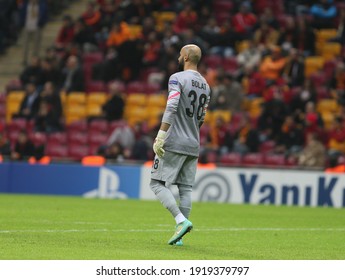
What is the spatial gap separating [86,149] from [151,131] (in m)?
2.10

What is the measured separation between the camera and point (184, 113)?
11.4 m

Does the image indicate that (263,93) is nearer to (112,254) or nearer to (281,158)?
(281,158)

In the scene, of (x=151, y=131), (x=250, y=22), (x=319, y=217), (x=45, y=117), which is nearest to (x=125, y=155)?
(x=151, y=131)

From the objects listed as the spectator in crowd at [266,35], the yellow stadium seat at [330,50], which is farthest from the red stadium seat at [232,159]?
the yellow stadium seat at [330,50]

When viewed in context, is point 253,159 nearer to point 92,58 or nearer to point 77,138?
point 77,138

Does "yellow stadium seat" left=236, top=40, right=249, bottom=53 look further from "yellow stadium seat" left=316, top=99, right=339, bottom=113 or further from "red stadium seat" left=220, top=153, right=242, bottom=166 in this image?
"red stadium seat" left=220, top=153, right=242, bottom=166

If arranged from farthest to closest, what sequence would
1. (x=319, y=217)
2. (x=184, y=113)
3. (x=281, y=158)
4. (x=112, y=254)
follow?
(x=281, y=158)
(x=319, y=217)
(x=184, y=113)
(x=112, y=254)

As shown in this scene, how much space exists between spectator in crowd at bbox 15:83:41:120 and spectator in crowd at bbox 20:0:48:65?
299cm

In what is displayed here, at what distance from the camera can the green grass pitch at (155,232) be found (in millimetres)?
10484

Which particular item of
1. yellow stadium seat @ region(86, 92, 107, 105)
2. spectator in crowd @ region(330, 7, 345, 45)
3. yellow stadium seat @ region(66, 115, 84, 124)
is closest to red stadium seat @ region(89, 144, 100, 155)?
yellow stadium seat @ region(66, 115, 84, 124)

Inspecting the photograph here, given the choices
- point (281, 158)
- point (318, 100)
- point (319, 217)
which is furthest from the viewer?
point (318, 100)

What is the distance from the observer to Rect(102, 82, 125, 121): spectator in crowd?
25.8m

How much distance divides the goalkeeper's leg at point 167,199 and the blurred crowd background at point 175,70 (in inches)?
419

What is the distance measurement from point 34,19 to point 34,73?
2.21 meters
